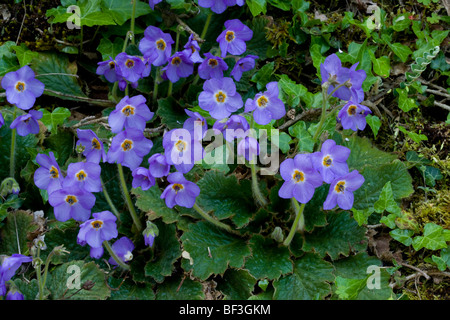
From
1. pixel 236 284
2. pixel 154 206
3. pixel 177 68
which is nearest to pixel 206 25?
pixel 177 68

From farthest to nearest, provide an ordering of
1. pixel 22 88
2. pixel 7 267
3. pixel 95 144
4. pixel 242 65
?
1. pixel 242 65
2. pixel 22 88
3. pixel 95 144
4. pixel 7 267

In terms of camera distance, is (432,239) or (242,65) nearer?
(432,239)

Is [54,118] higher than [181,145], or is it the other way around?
[181,145]

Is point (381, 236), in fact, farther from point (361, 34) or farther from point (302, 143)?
point (361, 34)

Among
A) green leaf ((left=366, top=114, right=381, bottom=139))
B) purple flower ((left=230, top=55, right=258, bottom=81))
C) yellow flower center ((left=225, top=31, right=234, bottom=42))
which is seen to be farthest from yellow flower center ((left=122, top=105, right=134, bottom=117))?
green leaf ((left=366, top=114, right=381, bottom=139))

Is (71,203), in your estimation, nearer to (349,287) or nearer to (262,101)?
(262,101)

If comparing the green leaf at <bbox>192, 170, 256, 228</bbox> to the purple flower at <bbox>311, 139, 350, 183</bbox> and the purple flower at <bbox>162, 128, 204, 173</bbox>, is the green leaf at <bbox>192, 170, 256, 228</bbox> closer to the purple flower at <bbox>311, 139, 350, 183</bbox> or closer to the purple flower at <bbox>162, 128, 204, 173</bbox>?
the purple flower at <bbox>162, 128, 204, 173</bbox>
